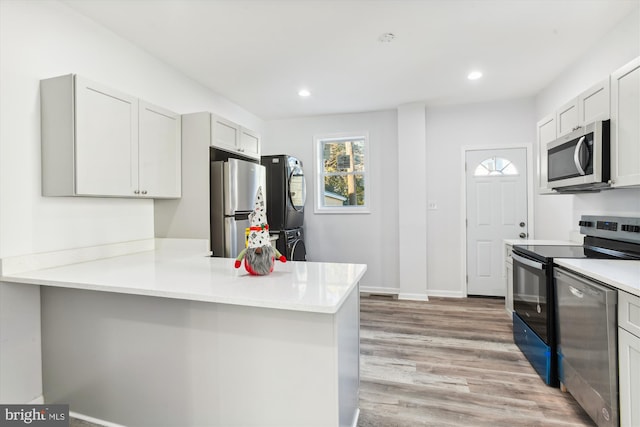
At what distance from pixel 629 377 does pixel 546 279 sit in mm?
786

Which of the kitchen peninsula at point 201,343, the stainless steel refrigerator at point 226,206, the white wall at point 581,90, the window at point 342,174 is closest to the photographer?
the kitchen peninsula at point 201,343

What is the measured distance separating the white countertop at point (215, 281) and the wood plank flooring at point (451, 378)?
37.9 inches

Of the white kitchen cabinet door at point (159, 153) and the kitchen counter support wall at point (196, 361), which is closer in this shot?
the kitchen counter support wall at point (196, 361)

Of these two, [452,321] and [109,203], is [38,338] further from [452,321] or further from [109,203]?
[452,321]

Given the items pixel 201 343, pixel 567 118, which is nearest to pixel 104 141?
pixel 201 343

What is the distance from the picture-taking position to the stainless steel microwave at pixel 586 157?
6.97 feet

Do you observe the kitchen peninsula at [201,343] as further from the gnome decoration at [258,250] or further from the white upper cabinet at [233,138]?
the white upper cabinet at [233,138]

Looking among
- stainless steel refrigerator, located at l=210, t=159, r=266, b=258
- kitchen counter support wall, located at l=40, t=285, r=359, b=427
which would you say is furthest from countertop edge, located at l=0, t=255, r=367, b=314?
stainless steel refrigerator, located at l=210, t=159, r=266, b=258

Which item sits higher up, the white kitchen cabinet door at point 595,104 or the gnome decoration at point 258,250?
the white kitchen cabinet door at point 595,104

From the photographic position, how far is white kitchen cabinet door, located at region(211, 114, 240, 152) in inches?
111

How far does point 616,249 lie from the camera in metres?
2.40

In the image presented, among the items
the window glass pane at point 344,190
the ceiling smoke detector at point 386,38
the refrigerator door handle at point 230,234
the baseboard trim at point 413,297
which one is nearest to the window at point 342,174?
the window glass pane at point 344,190

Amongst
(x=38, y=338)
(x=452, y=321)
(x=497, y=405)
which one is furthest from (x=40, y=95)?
(x=452, y=321)

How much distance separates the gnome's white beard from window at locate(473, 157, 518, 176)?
365 cm
